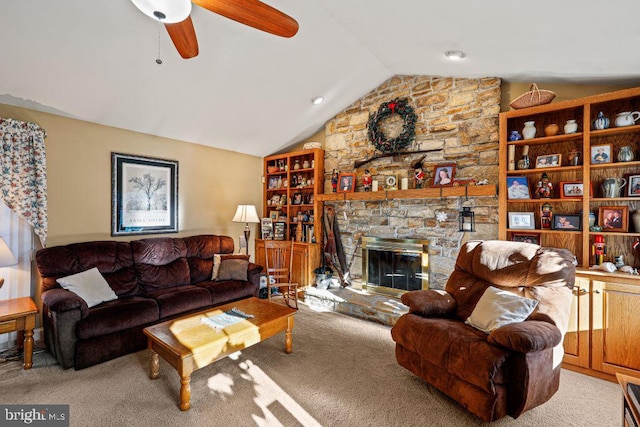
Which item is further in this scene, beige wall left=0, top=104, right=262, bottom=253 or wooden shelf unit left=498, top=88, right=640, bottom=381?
beige wall left=0, top=104, right=262, bottom=253

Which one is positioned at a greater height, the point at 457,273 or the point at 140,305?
the point at 457,273

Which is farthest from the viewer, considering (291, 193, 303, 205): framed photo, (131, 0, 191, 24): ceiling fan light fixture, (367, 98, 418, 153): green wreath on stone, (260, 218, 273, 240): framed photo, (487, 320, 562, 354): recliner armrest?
(260, 218, 273, 240): framed photo

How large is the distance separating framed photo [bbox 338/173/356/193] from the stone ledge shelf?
0.14 meters

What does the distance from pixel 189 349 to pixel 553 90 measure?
164 inches

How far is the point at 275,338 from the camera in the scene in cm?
319

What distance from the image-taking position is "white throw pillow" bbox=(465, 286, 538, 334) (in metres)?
2.12

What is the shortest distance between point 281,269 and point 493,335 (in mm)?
2910

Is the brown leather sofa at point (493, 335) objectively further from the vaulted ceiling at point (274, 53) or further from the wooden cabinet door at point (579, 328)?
the vaulted ceiling at point (274, 53)

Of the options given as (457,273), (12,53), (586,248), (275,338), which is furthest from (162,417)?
(586,248)

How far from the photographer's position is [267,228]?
5254 mm

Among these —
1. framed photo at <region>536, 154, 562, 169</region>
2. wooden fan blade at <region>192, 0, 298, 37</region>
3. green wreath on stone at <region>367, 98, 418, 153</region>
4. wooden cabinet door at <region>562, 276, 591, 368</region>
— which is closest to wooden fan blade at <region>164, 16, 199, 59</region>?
wooden fan blade at <region>192, 0, 298, 37</region>

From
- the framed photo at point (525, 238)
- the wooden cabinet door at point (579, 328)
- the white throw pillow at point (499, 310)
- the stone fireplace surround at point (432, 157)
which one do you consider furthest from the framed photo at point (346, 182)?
the wooden cabinet door at point (579, 328)

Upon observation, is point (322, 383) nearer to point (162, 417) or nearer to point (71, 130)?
point (162, 417)

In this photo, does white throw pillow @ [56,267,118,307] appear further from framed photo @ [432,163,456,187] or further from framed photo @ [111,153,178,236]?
framed photo @ [432,163,456,187]
